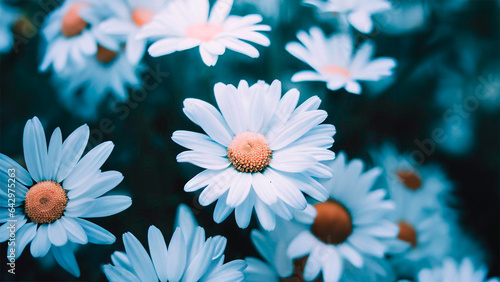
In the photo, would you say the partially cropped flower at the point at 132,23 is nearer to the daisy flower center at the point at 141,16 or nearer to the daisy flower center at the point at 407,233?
the daisy flower center at the point at 141,16

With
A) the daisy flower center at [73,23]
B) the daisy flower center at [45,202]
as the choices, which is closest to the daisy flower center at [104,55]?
the daisy flower center at [73,23]

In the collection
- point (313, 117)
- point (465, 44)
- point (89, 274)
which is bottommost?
point (89, 274)

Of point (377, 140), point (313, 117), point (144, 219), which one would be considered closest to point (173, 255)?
point (144, 219)

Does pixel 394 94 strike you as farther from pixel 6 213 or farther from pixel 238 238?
pixel 6 213

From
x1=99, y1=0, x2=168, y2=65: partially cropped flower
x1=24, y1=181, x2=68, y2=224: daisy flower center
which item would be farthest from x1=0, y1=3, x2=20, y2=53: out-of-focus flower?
x1=24, y1=181, x2=68, y2=224: daisy flower center

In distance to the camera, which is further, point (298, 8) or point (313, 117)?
point (298, 8)

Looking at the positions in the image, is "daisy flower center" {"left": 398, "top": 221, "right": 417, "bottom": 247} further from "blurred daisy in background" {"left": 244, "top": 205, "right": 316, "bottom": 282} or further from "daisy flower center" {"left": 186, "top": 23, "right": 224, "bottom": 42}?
"daisy flower center" {"left": 186, "top": 23, "right": 224, "bottom": 42}

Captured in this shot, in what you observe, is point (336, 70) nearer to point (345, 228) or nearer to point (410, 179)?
point (345, 228)
